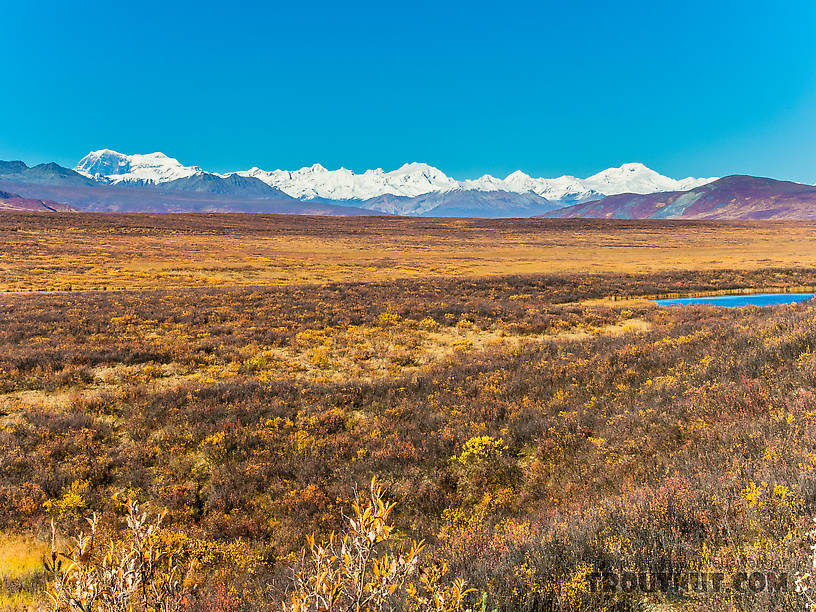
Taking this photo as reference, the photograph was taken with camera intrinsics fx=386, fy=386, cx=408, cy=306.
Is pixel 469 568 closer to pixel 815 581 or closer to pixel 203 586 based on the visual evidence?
pixel 815 581

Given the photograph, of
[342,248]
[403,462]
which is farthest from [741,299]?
[342,248]

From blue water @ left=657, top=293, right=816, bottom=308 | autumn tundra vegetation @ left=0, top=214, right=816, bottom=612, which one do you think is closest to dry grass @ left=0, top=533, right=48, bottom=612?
autumn tundra vegetation @ left=0, top=214, right=816, bottom=612

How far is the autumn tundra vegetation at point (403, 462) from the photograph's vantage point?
3.15 m

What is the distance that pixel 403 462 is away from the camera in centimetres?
738

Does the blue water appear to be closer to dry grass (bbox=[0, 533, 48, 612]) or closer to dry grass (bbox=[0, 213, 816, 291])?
dry grass (bbox=[0, 213, 816, 291])

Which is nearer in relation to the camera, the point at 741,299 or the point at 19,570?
the point at 19,570

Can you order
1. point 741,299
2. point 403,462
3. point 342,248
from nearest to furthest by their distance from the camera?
1. point 403,462
2. point 741,299
3. point 342,248

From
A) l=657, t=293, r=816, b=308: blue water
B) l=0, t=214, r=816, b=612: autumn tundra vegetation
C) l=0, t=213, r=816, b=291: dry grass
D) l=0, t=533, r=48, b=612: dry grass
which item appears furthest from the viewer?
l=0, t=213, r=816, b=291: dry grass

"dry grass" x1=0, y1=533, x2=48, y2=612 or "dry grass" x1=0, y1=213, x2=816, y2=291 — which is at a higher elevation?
"dry grass" x1=0, y1=213, x2=816, y2=291

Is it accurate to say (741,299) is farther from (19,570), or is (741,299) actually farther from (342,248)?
(342,248)

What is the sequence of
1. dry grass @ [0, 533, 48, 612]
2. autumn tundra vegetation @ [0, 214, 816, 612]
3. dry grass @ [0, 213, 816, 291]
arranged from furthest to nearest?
Result: 1. dry grass @ [0, 213, 816, 291]
2. dry grass @ [0, 533, 48, 612]
3. autumn tundra vegetation @ [0, 214, 816, 612]

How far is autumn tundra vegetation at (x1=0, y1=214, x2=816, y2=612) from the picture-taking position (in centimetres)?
315

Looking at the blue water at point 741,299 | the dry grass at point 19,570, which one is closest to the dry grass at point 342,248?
the blue water at point 741,299

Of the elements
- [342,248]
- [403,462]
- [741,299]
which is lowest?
[403,462]
